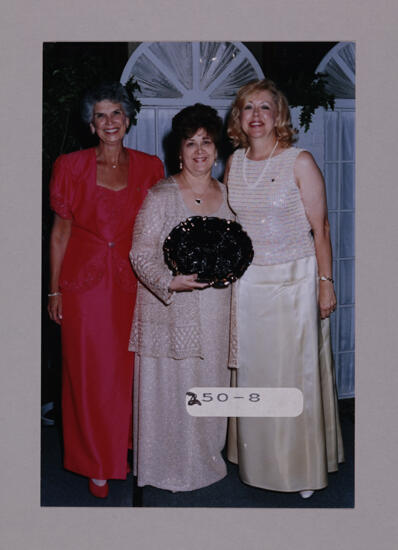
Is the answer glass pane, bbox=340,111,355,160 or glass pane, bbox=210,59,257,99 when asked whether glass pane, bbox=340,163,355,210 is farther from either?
glass pane, bbox=210,59,257,99

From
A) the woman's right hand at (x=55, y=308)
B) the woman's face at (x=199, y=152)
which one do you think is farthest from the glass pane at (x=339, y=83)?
the woman's right hand at (x=55, y=308)

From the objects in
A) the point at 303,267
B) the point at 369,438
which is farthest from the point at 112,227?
the point at 369,438

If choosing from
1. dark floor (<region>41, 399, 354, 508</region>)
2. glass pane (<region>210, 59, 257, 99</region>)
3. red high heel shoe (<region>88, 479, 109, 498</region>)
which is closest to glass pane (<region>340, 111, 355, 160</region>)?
glass pane (<region>210, 59, 257, 99</region>)

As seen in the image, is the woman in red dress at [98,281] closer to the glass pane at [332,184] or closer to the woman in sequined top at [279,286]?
the woman in sequined top at [279,286]

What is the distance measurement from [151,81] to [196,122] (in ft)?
0.78

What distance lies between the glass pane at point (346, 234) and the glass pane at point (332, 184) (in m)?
0.05

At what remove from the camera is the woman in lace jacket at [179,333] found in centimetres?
242

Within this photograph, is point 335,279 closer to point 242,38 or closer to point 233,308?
point 233,308

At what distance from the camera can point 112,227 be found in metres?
2.49

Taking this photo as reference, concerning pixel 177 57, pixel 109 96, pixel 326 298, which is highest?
pixel 177 57

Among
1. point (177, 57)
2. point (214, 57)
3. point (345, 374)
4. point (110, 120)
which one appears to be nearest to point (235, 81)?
point (214, 57)

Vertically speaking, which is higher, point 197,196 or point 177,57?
point 177,57

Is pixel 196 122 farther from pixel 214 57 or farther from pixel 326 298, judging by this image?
pixel 326 298

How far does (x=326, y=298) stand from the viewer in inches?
96.7
